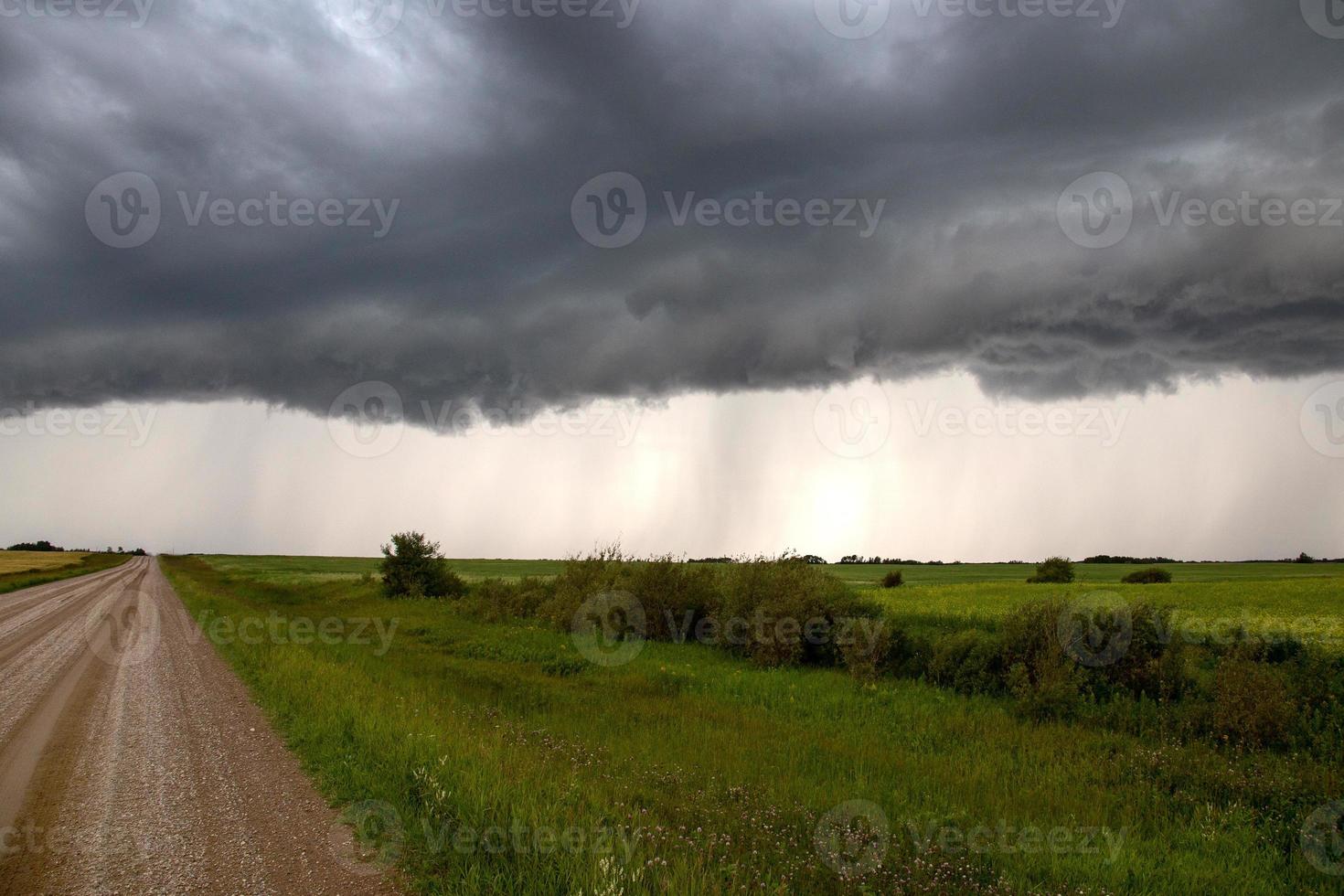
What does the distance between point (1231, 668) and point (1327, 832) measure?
19.4 feet

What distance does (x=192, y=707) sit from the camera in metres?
13.5

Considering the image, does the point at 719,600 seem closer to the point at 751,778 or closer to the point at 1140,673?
the point at 1140,673

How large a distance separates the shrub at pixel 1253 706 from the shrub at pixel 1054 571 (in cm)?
3805

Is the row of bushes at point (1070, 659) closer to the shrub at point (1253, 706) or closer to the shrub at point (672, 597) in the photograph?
the shrub at point (1253, 706)

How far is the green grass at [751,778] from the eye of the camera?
719cm

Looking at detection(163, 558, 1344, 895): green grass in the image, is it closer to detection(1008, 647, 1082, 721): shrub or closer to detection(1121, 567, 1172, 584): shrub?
detection(1008, 647, 1082, 721): shrub

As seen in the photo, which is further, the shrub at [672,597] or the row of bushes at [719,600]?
the shrub at [672,597]

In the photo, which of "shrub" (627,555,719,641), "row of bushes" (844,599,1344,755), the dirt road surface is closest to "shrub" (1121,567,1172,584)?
"shrub" (627,555,719,641)

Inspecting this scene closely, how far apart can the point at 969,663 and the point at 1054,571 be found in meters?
37.7

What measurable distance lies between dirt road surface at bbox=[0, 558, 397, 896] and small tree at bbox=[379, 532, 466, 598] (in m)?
28.4

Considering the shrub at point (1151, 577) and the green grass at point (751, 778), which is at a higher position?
the shrub at point (1151, 577)

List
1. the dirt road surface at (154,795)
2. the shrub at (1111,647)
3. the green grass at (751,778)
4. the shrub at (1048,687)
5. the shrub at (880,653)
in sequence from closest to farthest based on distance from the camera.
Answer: the dirt road surface at (154,795)
the green grass at (751,778)
the shrub at (1048,687)
the shrub at (1111,647)
the shrub at (880,653)

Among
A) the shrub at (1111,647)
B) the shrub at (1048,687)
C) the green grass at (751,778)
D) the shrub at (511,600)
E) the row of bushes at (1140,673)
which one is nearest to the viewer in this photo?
the green grass at (751,778)

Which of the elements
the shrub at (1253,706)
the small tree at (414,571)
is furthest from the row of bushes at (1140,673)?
the small tree at (414,571)
